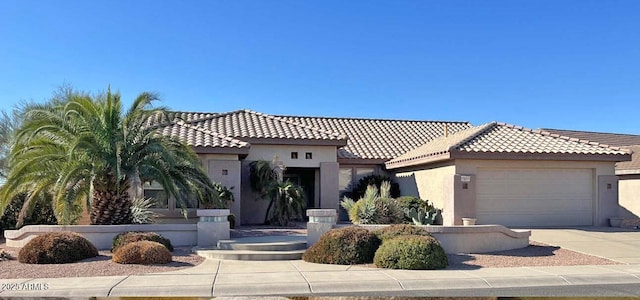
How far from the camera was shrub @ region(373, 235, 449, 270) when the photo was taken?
12367 mm

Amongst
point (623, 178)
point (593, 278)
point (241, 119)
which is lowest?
point (593, 278)

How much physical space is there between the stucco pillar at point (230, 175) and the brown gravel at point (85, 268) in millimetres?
7928

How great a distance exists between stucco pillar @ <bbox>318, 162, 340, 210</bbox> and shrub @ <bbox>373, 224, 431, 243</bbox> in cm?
952

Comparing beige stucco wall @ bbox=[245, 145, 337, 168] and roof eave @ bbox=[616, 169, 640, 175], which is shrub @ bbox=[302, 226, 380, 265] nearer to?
beige stucco wall @ bbox=[245, 145, 337, 168]

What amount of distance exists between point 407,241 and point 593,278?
395 cm

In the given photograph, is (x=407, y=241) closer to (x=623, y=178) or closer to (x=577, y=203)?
(x=577, y=203)

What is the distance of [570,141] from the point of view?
23.2 meters

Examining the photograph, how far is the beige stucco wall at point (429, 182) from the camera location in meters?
21.3


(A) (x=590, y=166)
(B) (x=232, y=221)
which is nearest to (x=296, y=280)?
(B) (x=232, y=221)

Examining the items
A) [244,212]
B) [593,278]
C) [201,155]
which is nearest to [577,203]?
[593,278]

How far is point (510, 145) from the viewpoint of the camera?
21938mm

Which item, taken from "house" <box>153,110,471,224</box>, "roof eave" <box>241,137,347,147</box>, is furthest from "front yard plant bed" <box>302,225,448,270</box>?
"roof eave" <box>241,137,347,147</box>

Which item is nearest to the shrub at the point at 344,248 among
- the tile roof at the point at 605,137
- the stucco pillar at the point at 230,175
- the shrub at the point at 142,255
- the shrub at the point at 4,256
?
the shrub at the point at 142,255

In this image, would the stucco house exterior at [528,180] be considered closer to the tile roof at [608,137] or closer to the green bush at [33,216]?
the green bush at [33,216]
